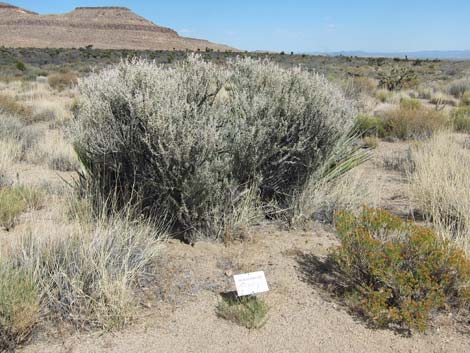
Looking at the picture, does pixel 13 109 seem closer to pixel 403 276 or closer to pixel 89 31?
pixel 403 276

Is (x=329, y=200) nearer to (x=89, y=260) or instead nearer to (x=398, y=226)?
(x=398, y=226)

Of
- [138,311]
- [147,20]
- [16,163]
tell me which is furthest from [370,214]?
[147,20]

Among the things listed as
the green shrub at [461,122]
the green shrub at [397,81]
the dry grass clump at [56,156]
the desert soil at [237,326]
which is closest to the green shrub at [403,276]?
the desert soil at [237,326]

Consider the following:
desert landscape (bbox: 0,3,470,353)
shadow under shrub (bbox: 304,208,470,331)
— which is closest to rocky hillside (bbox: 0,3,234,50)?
desert landscape (bbox: 0,3,470,353)

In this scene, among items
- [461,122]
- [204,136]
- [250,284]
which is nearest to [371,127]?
[461,122]

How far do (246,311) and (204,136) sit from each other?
167 centimetres

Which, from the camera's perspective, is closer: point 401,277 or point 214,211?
point 401,277

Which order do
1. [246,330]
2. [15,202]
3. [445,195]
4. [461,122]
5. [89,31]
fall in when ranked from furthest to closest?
[89,31] < [461,122] < [445,195] < [15,202] < [246,330]

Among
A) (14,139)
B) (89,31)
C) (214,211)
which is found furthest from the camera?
(89,31)

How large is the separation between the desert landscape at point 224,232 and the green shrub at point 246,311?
1 cm

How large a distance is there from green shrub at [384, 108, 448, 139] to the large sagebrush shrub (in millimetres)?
5412

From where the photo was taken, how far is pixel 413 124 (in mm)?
10203

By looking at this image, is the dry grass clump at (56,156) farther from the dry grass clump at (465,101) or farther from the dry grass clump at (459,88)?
the dry grass clump at (459,88)

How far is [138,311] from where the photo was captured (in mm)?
3328
